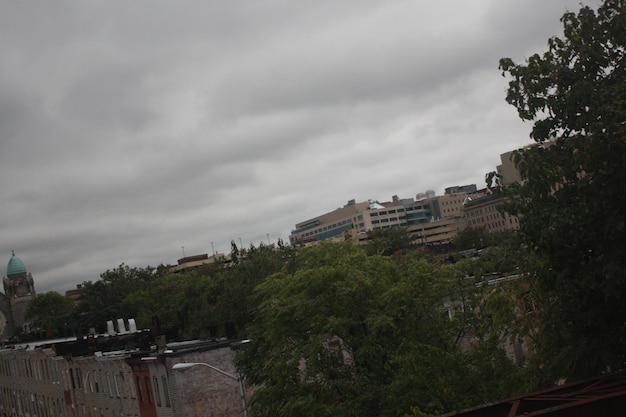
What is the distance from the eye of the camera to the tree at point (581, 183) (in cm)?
1861

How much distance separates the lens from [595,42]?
800 inches

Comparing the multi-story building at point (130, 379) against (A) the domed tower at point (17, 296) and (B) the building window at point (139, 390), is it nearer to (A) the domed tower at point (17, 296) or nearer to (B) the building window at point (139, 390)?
(B) the building window at point (139, 390)

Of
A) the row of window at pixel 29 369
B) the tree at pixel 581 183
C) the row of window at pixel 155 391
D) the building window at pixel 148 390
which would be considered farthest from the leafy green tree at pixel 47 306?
the tree at pixel 581 183

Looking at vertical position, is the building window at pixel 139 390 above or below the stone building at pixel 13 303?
below

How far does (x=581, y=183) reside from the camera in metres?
18.9

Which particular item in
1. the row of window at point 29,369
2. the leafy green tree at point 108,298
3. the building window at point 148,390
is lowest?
the building window at point 148,390

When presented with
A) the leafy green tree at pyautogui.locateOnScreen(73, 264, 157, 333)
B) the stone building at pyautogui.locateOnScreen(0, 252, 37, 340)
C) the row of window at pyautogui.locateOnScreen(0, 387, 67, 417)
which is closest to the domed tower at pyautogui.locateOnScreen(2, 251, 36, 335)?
the stone building at pyautogui.locateOnScreen(0, 252, 37, 340)

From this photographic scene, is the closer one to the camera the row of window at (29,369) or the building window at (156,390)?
the building window at (156,390)

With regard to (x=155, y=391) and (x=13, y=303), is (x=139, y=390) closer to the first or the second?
(x=155, y=391)

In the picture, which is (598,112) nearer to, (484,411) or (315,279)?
(484,411)

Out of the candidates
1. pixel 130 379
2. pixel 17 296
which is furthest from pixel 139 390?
pixel 17 296

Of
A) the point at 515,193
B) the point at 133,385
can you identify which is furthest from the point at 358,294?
the point at 133,385

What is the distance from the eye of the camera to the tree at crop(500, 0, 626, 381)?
18.6 m

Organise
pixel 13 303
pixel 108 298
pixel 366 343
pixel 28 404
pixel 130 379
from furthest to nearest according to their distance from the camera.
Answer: pixel 13 303 → pixel 108 298 → pixel 28 404 → pixel 130 379 → pixel 366 343
